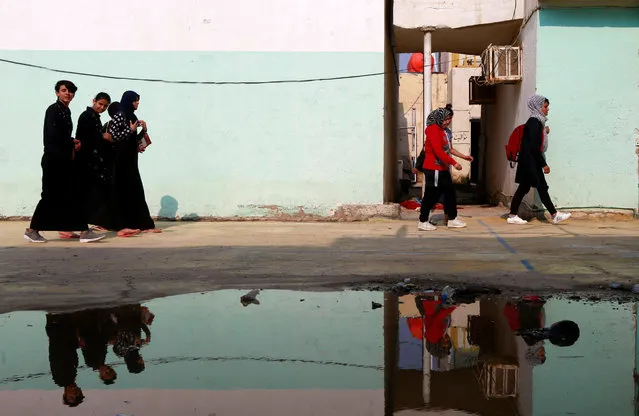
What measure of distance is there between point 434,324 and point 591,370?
100 cm

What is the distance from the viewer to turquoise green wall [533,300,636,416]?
2.63 m

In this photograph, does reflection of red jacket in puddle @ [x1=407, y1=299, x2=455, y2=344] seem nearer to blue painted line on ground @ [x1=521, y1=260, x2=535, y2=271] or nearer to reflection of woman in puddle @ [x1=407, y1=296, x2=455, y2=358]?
reflection of woman in puddle @ [x1=407, y1=296, x2=455, y2=358]

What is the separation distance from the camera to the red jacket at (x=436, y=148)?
8883mm

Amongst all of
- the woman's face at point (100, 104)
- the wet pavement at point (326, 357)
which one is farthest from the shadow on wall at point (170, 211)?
the wet pavement at point (326, 357)

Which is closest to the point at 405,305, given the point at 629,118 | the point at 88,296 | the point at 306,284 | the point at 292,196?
the point at 306,284

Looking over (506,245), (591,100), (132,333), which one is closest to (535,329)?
(132,333)

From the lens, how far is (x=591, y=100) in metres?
10.2

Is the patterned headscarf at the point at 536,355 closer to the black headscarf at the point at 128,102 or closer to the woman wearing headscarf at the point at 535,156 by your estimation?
the black headscarf at the point at 128,102

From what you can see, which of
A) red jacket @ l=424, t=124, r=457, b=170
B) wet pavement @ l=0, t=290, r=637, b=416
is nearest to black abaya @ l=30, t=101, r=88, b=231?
wet pavement @ l=0, t=290, r=637, b=416

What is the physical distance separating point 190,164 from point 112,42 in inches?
81.7

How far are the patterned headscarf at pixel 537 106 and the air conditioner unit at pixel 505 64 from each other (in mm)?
2077

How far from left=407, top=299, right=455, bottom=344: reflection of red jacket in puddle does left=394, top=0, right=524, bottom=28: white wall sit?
8.07m

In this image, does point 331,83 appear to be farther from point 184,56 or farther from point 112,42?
point 112,42

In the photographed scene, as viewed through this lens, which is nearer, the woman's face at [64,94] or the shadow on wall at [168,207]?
the woman's face at [64,94]
